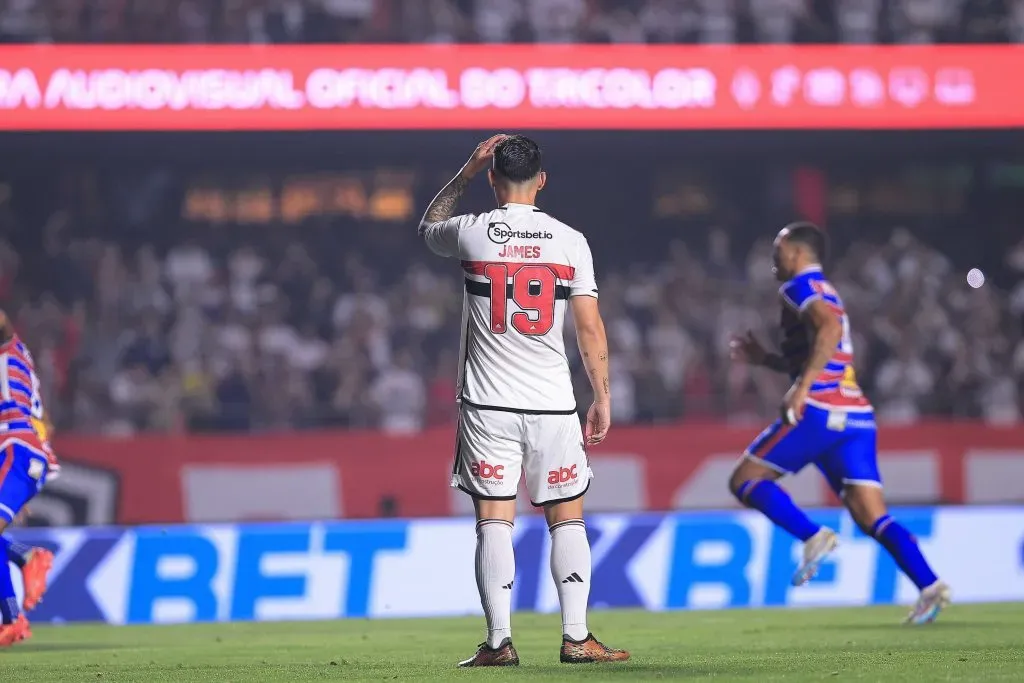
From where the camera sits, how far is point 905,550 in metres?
8.92

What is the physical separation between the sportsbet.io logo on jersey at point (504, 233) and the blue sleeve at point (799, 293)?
3.35 metres

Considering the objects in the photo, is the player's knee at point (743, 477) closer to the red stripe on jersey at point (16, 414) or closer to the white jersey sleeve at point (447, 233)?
the white jersey sleeve at point (447, 233)

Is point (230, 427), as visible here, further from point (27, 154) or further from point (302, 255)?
point (27, 154)

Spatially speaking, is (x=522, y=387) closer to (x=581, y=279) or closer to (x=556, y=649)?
(x=581, y=279)

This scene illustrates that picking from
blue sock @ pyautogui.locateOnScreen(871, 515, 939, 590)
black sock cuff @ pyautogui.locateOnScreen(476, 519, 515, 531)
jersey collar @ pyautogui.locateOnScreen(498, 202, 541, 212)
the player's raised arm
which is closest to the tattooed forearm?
the player's raised arm

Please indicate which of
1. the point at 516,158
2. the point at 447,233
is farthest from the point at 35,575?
the point at 516,158

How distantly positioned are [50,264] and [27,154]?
4.50ft

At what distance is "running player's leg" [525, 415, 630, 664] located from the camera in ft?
19.8

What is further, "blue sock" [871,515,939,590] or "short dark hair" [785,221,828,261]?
"short dark hair" [785,221,828,261]

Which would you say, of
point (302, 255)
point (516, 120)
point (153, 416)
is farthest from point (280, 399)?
point (516, 120)

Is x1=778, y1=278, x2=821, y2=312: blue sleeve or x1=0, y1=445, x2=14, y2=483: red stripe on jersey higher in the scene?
x1=778, y1=278, x2=821, y2=312: blue sleeve

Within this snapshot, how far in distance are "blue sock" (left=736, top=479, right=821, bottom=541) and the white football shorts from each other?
127 inches

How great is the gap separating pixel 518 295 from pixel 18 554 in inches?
183

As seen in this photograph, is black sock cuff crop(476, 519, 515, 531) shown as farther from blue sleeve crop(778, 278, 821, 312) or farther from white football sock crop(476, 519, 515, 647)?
blue sleeve crop(778, 278, 821, 312)
